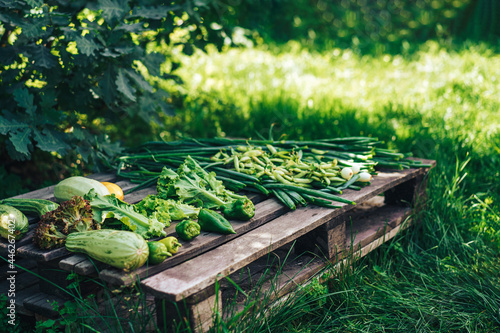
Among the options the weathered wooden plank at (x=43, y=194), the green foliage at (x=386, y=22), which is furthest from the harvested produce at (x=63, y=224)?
the green foliage at (x=386, y=22)

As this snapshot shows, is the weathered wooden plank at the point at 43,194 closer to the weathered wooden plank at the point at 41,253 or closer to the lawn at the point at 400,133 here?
the weathered wooden plank at the point at 41,253

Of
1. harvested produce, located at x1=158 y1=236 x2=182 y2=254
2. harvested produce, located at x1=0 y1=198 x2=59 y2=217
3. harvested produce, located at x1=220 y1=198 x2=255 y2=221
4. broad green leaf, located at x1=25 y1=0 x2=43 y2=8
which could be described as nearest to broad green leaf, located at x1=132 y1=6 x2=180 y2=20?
broad green leaf, located at x1=25 y1=0 x2=43 y2=8

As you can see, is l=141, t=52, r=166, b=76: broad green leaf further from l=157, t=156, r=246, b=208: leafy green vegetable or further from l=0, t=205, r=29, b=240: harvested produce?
l=0, t=205, r=29, b=240: harvested produce

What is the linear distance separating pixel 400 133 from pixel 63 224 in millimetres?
3120

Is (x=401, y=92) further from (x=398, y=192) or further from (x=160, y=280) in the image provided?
(x=160, y=280)

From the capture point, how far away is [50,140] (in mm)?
3111

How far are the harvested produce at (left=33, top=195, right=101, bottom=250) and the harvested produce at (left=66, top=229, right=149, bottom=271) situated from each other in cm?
11

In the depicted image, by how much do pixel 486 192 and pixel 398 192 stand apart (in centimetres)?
83

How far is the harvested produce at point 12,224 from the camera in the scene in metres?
2.16

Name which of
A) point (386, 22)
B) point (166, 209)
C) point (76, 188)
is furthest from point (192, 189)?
point (386, 22)

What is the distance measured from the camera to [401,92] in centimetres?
558

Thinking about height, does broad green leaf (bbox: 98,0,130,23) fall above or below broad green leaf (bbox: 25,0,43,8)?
below

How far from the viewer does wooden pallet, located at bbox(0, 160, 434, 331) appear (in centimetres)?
189

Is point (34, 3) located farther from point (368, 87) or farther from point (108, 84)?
point (368, 87)
